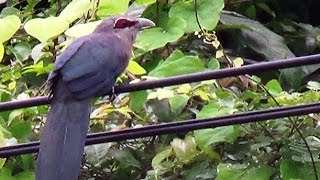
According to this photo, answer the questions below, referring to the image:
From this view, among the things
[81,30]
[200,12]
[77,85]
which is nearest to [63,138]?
[77,85]

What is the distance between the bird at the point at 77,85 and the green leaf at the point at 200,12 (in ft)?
0.67

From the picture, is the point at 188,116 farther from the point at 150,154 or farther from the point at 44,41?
the point at 44,41

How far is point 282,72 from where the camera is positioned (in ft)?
10.8

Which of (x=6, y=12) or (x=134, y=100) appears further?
(x=6, y=12)

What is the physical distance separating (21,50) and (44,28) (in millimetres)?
532

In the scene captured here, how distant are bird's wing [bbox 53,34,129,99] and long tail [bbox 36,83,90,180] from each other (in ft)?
0.14

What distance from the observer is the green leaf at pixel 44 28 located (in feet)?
8.86

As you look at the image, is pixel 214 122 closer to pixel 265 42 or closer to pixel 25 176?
pixel 25 176

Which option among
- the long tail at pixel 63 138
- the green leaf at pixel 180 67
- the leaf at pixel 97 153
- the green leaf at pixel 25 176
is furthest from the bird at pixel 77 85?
the green leaf at pixel 25 176

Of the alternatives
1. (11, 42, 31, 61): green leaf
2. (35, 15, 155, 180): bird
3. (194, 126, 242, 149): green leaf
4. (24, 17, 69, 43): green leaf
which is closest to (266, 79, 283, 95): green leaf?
(194, 126, 242, 149): green leaf

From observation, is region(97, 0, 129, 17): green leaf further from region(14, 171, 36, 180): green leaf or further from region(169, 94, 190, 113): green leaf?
region(14, 171, 36, 180): green leaf

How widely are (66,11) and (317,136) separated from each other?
33.6 inches

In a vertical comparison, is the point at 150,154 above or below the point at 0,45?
below

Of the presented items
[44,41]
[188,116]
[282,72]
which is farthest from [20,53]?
[282,72]
